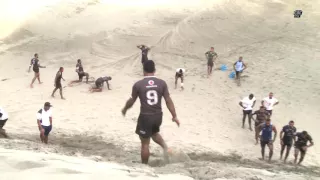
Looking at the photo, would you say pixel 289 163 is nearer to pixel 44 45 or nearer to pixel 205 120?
pixel 205 120

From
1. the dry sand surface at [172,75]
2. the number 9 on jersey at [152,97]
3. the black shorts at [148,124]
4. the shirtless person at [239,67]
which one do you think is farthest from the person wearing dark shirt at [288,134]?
the shirtless person at [239,67]

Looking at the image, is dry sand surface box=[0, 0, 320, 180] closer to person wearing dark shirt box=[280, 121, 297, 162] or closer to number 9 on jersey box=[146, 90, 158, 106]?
person wearing dark shirt box=[280, 121, 297, 162]

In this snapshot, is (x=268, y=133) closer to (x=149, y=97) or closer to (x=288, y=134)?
(x=288, y=134)

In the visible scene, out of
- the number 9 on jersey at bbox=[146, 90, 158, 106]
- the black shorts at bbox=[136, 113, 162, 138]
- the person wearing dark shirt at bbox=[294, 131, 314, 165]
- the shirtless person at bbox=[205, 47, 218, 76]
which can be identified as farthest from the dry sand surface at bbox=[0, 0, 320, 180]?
the number 9 on jersey at bbox=[146, 90, 158, 106]

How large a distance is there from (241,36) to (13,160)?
1912cm

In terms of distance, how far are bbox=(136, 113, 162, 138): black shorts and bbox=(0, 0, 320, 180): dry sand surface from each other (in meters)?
0.70

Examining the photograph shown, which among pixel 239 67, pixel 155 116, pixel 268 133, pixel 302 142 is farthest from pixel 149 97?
pixel 239 67

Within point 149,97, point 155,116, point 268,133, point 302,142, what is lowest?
point 302,142

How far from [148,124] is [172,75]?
508 inches

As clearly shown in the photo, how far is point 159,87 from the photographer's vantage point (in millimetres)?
5879

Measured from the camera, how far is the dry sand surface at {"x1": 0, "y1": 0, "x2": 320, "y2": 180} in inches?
405

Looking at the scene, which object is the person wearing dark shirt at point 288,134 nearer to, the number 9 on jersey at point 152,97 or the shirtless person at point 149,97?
the shirtless person at point 149,97

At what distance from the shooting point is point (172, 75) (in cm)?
1877

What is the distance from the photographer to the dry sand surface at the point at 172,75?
10297 mm
